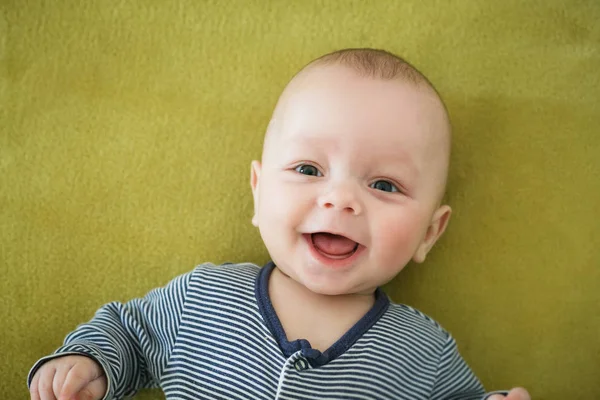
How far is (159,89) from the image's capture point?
1.17 m

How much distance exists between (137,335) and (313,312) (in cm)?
32

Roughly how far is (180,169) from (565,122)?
32.3 inches

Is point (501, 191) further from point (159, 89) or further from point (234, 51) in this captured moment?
point (159, 89)

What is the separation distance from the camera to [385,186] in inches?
38.2

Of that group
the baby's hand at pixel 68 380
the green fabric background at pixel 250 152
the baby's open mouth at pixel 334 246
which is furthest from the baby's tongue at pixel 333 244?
the baby's hand at pixel 68 380

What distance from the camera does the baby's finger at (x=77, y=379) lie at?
0.83 metres

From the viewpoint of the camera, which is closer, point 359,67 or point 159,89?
point 359,67

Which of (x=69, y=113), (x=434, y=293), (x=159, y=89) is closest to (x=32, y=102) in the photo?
(x=69, y=113)

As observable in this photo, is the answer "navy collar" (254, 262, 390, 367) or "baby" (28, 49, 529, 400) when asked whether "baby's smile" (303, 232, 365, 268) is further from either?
"navy collar" (254, 262, 390, 367)

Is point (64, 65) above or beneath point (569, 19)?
beneath

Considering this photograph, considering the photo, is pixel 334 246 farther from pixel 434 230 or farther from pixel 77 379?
pixel 77 379

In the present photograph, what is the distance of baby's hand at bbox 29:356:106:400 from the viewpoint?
83 cm

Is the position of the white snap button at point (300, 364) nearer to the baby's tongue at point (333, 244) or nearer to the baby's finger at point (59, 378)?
the baby's tongue at point (333, 244)

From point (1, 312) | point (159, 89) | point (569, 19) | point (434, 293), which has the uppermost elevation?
point (569, 19)
